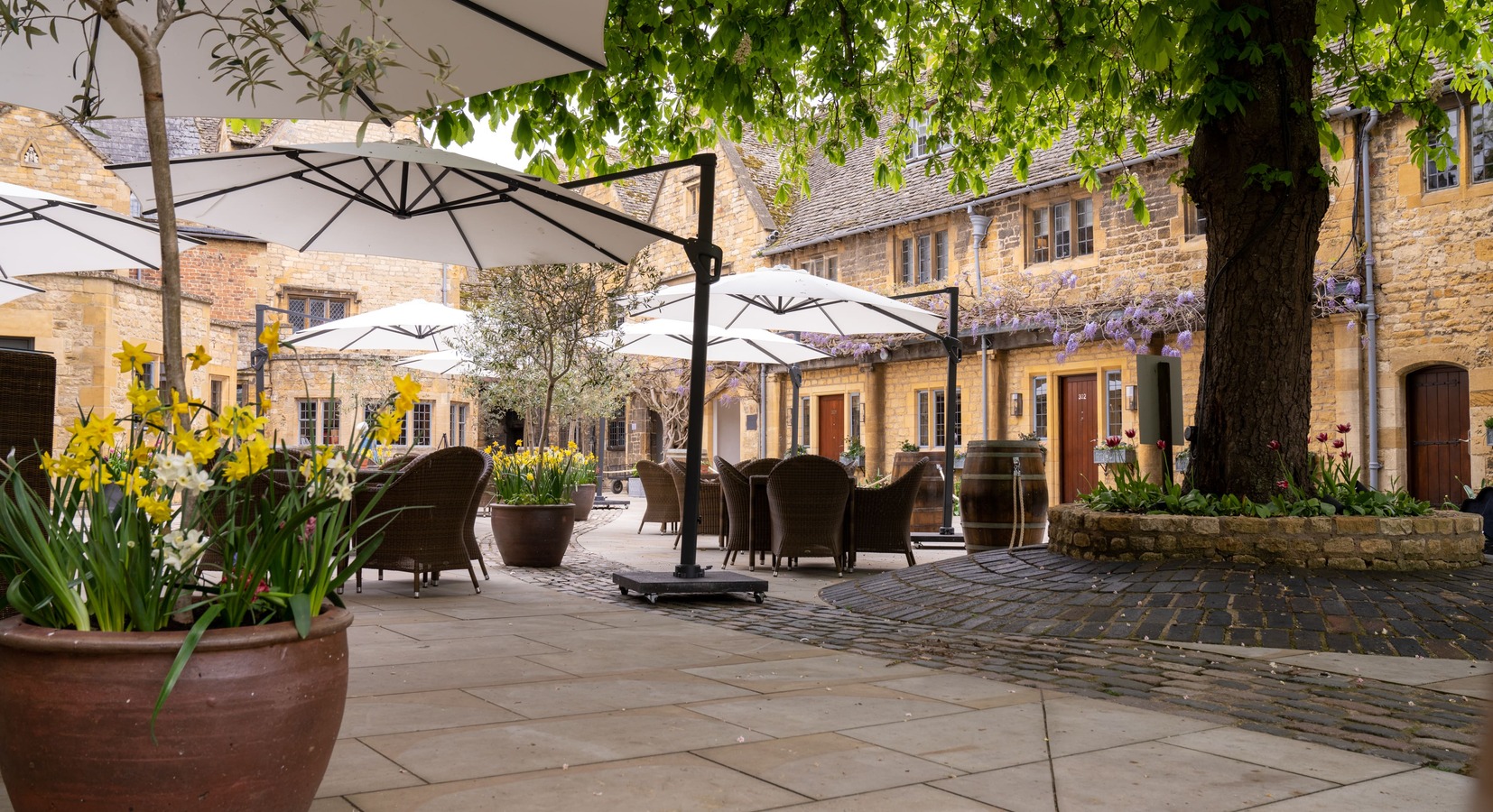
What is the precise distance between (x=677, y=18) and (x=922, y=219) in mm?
12671

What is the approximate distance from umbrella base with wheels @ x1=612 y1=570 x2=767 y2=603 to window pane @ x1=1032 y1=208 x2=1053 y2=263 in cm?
1251

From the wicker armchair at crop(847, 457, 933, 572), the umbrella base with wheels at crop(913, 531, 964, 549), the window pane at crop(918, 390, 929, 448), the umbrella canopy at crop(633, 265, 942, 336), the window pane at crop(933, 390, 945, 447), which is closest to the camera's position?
the wicker armchair at crop(847, 457, 933, 572)

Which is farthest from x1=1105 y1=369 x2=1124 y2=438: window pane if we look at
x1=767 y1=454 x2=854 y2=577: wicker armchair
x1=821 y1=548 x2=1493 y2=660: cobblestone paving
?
x1=821 y1=548 x2=1493 y2=660: cobblestone paving

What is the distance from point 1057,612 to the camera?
596cm

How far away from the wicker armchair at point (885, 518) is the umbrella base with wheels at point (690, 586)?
68.5 inches

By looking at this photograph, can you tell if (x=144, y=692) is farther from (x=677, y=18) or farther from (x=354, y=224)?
(x=677, y=18)

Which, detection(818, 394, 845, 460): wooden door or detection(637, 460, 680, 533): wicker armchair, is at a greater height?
detection(818, 394, 845, 460): wooden door

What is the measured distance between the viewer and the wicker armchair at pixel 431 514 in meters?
6.77

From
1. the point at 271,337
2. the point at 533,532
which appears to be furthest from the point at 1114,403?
the point at 271,337

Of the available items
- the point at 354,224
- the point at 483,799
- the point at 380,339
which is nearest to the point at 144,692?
the point at 483,799

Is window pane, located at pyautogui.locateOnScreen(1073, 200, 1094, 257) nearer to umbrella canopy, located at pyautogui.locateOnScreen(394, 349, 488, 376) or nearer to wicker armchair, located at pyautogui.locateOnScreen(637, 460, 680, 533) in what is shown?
wicker armchair, located at pyautogui.locateOnScreen(637, 460, 680, 533)

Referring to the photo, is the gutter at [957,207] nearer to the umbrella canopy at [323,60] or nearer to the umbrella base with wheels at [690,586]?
the umbrella base with wheels at [690,586]

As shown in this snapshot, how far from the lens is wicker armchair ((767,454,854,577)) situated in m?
8.12

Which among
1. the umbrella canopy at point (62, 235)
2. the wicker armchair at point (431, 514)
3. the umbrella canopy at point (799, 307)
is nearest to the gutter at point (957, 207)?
the umbrella canopy at point (799, 307)
